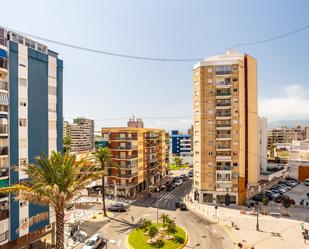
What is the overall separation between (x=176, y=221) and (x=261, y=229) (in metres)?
13.1

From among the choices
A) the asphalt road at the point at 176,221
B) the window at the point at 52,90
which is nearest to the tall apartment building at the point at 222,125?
the asphalt road at the point at 176,221

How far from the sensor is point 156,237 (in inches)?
1404

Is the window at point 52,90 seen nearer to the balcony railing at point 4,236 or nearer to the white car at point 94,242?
the balcony railing at point 4,236

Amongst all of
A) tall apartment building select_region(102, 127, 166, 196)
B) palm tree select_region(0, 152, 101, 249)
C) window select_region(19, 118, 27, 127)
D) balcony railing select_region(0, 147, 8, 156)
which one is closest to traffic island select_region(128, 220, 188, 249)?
palm tree select_region(0, 152, 101, 249)

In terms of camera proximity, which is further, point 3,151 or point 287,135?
point 287,135

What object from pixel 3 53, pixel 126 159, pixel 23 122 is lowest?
pixel 126 159

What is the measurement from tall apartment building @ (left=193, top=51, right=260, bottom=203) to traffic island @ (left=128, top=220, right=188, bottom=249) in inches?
819

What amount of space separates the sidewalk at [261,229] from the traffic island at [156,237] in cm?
753

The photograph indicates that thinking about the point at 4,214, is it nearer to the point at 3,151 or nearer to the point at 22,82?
the point at 3,151

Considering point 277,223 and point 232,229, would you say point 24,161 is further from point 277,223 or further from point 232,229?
point 277,223

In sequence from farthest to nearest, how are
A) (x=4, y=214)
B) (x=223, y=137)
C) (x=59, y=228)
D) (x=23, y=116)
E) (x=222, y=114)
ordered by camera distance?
(x=222, y=114)
(x=223, y=137)
(x=23, y=116)
(x=4, y=214)
(x=59, y=228)

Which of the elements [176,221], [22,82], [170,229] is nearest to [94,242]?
[170,229]

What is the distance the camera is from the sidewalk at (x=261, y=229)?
34.8 meters

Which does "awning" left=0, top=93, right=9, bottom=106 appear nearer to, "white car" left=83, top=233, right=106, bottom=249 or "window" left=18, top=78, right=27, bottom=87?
"window" left=18, top=78, right=27, bottom=87
